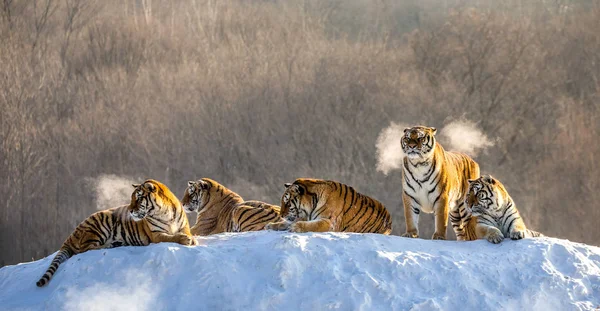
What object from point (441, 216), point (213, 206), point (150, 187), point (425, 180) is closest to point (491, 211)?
point (441, 216)

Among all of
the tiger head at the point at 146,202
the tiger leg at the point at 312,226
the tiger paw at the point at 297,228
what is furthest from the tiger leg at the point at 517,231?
the tiger head at the point at 146,202

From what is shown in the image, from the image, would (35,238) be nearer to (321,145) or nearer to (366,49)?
(321,145)

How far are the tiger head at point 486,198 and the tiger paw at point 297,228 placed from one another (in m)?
1.22

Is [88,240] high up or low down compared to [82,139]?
up

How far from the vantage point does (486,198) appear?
7.35 metres

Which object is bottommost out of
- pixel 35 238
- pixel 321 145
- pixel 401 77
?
pixel 35 238

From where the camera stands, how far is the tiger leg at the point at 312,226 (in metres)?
7.39

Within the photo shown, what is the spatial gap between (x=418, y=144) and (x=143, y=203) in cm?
214

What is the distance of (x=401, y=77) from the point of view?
22.9 meters

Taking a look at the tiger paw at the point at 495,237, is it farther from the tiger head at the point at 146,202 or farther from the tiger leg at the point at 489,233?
the tiger head at the point at 146,202

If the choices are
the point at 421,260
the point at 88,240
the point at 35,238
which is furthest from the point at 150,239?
the point at 35,238

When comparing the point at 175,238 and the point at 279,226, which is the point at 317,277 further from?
the point at 175,238

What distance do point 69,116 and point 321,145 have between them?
17.4ft

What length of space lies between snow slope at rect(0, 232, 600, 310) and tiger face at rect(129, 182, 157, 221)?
0.85 feet
